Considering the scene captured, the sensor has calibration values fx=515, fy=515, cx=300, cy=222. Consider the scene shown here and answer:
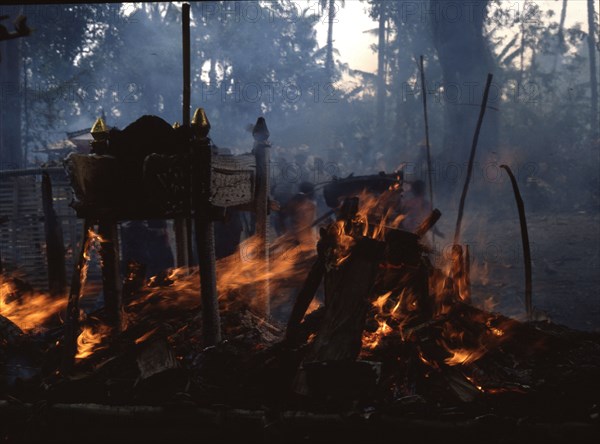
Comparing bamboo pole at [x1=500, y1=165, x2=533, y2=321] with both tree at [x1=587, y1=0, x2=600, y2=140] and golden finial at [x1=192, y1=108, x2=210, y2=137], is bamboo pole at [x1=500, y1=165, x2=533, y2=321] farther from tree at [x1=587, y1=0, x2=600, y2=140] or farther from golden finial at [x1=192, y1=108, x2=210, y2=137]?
tree at [x1=587, y1=0, x2=600, y2=140]

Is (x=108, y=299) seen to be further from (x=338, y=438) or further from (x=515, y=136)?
(x=515, y=136)

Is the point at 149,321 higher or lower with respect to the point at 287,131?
lower

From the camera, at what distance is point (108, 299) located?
14.5ft

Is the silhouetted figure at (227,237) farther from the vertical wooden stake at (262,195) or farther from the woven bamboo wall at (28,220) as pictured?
the vertical wooden stake at (262,195)

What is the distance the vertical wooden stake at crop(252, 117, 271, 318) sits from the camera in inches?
211

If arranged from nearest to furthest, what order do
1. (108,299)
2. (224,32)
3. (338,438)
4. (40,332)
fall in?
(338,438)
(108,299)
(40,332)
(224,32)

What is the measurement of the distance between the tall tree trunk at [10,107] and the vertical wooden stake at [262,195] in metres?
18.9

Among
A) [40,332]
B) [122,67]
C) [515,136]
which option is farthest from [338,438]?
[122,67]

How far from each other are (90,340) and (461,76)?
85.0ft

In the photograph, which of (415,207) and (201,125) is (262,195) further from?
(415,207)

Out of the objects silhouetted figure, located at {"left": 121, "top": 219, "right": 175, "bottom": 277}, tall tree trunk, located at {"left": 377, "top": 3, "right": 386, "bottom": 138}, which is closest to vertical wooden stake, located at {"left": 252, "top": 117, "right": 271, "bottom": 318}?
silhouetted figure, located at {"left": 121, "top": 219, "right": 175, "bottom": 277}

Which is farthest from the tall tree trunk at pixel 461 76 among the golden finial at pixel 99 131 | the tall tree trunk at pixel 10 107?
the golden finial at pixel 99 131

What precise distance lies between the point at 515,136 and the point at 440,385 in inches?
1125

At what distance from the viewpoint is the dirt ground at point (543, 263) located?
10.5 m
